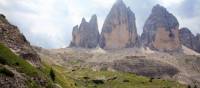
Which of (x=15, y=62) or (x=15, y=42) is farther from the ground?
(x=15, y=42)

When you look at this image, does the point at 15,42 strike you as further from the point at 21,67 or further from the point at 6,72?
the point at 6,72

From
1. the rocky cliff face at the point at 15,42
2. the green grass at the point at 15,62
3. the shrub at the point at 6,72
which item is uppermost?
the rocky cliff face at the point at 15,42

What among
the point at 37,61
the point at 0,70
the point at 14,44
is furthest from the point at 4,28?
the point at 0,70

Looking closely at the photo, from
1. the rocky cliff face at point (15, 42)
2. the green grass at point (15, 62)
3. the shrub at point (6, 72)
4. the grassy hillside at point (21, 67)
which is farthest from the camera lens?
the rocky cliff face at point (15, 42)

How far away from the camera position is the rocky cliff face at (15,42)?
211ft

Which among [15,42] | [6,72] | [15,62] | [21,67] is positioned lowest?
[6,72]

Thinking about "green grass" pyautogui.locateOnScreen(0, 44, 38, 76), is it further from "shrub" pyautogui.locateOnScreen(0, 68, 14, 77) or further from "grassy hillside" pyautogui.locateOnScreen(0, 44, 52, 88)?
"shrub" pyautogui.locateOnScreen(0, 68, 14, 77)

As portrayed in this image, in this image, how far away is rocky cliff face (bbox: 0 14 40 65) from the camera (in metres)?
64.3

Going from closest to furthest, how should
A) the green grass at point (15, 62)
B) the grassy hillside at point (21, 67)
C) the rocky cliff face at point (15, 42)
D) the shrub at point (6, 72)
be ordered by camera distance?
the shrub at point (6, 72)
the grassy hillside at point (21, 67)
the green grass at point (15, 62)
the rocky cliff face at point (15, 42)

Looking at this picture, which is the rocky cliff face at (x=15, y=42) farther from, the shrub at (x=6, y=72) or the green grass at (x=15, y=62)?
the shrub at (x=6, y=72)

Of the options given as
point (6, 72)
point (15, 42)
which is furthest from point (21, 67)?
point (15, 42)

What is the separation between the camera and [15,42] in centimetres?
6619

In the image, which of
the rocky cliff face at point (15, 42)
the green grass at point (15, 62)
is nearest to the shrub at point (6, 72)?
the green grass at point (15, 62)

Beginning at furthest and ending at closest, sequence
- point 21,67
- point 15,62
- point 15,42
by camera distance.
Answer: point 15,42, point 21,67, point 15,62
